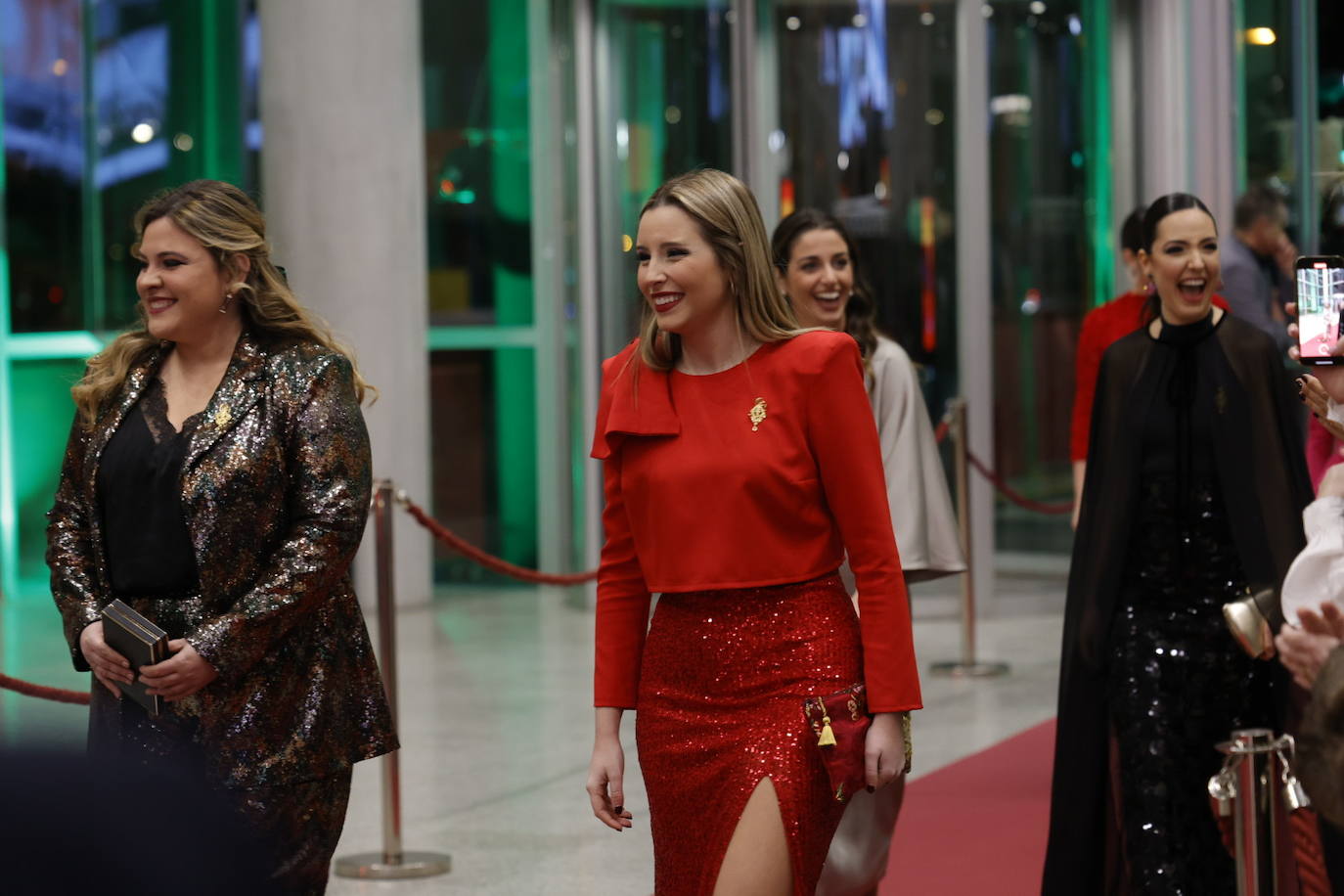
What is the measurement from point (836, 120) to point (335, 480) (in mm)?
7254

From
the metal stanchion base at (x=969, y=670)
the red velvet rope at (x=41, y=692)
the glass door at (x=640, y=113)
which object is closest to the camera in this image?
the red velvet rope at (x=41, y=692)

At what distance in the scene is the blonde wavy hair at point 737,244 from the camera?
11.3 ft

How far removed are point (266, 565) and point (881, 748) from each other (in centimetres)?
132

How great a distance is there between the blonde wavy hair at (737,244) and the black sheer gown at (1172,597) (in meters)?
1.37

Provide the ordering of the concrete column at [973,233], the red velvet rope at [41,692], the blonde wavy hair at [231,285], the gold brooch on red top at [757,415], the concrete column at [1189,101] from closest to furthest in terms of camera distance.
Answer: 1. the gold brooch on red top at [757,415]
2. the blonde wavy hair at [231,285]
3. the red velvet rope at [41,692]
4. the concrete column at [973,233]
5. the concrete column at [1189,101]

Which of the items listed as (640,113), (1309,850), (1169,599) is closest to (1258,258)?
(640,113)

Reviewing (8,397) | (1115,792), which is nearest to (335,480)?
(1115,792)

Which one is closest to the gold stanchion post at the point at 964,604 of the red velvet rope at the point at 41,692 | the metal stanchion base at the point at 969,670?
the metal stanchion base at the point at 969,670

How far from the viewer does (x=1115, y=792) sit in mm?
4633

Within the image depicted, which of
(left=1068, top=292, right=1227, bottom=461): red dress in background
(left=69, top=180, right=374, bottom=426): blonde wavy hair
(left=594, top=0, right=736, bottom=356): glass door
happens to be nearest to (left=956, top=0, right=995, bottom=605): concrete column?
(left=594, top=0, right=736, bottom=356): glass door

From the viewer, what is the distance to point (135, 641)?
373cm

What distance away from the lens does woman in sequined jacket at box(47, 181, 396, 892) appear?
3.83 metres

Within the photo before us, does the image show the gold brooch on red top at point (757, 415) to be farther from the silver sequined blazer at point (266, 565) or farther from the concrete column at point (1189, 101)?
the concrete column at point (1189, 101)

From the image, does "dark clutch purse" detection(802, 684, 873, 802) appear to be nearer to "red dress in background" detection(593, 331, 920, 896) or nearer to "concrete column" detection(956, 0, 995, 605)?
"red dress in background" detection(593, 331, 920, 896)
